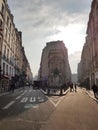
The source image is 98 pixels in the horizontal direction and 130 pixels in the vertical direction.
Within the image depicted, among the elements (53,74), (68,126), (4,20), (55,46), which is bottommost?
(68,126)

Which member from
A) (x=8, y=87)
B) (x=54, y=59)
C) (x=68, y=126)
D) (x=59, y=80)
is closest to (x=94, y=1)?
(x=8, y=87)

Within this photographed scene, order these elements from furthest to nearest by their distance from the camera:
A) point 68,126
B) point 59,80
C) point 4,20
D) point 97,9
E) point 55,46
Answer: point 55,46 → point 59,80 → point 97,9 → point 4,20 → point 68,126

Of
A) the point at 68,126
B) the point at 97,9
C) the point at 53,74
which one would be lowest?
the point at 68,126

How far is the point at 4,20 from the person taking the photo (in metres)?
41.5

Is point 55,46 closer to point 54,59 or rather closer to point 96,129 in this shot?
point 54,59

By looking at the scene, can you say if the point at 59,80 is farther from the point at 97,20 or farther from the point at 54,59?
the point at 97,20

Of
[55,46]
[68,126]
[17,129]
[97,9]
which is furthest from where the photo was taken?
[55,46]

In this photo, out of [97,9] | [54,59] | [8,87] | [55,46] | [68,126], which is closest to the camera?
[68,126]

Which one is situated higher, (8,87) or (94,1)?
(94,1)

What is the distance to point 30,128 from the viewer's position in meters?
8.98

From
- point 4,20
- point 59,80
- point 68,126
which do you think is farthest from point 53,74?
point 68,126

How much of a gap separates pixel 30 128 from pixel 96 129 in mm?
2634

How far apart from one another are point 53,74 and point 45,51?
67.7 metres

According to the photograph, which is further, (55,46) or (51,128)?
(55,46)
